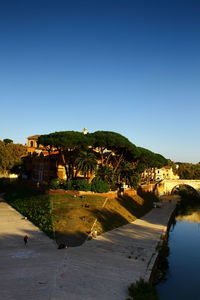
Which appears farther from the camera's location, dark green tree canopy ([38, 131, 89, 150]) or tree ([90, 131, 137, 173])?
tree ([90, 131, 137, 173])

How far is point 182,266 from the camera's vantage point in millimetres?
32562

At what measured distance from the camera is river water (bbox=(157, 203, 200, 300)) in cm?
2527

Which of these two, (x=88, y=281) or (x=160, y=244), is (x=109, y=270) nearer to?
(x=88, y=281)

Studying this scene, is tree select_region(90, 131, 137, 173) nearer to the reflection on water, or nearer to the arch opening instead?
the reflection on water

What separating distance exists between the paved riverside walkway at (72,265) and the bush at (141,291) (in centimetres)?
80

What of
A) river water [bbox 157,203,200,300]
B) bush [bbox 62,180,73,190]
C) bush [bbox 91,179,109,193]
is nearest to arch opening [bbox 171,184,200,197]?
river water [bbox 157,203,200,300]

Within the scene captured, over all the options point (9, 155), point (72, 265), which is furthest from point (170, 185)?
point (72, 265)

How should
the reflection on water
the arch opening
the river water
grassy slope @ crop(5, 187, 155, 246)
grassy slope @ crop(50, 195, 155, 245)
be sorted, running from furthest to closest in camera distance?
the arch opening
the reflection on water
grassy slope @ crop(5, 187, 155, 246)
grassy slope @ crop(50, 195, 155, 245)
the river water

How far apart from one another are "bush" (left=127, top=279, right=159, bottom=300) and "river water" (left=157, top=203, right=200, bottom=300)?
4.22 m

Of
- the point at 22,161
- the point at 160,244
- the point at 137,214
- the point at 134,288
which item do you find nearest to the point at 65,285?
the point at 134,288

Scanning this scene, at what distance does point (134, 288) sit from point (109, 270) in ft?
16.2

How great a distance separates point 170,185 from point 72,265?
296 feet

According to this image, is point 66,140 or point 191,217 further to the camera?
point 191,217

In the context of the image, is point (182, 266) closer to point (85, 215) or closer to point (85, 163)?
point (85, 215)
